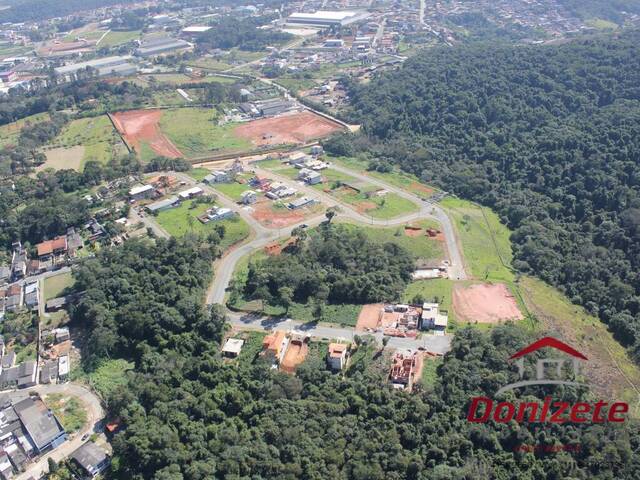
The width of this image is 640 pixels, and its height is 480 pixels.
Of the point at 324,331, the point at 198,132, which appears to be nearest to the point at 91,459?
the point at 324,331

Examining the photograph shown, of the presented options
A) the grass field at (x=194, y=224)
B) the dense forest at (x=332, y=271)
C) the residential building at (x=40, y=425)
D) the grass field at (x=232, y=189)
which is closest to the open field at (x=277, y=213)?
the grass field at (x=194, y=224)

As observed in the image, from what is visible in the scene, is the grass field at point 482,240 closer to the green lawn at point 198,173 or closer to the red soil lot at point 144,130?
the green lawn at point 198,173

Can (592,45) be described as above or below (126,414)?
above

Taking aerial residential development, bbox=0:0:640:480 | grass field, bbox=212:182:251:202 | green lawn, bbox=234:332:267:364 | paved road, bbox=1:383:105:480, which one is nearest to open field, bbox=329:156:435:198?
aerial residential development, bbox=0:0:640:480

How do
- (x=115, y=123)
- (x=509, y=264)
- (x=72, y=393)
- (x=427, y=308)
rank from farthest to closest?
(x=115, y=123) < (x=509, y=264) < (x=427, y=308) < (x=72, y=393)

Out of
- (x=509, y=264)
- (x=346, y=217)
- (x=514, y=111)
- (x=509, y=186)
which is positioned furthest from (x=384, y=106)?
(x=509, y=264)

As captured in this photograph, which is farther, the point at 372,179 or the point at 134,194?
the point at 372,179

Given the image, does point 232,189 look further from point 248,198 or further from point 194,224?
point 194,224

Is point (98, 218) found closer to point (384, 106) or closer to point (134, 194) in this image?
point (134, 194)
